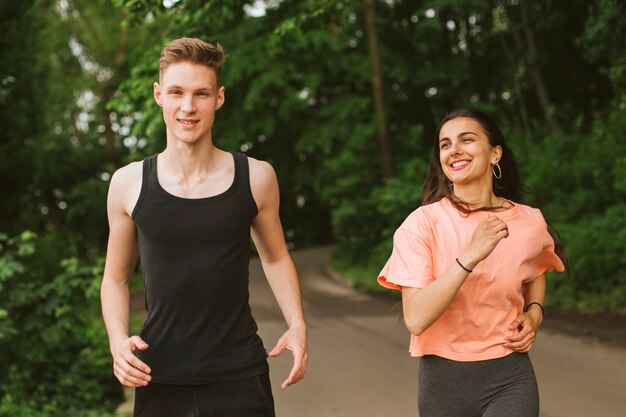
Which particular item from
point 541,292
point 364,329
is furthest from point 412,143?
point 541,292

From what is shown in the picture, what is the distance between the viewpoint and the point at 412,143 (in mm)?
21562

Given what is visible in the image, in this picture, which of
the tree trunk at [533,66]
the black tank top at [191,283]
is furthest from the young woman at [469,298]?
the tree trunk at [533,66]

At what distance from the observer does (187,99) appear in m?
2.76

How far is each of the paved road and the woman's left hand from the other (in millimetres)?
4036

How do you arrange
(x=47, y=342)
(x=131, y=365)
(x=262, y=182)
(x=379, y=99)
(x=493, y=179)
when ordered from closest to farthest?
(x=131, y=365), (x=262, y=182), (x=493, y=179), (x=47, y=342), (x=379, y=99)

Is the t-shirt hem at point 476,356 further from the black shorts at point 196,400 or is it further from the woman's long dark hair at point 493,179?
the black shorts at point 196,400

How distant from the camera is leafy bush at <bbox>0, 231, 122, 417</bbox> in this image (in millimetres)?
7266

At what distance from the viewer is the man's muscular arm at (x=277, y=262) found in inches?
112

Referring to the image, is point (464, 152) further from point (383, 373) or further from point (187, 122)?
point (383, 373)

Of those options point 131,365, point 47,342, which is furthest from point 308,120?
point 131,365

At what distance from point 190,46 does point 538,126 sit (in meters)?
19.0

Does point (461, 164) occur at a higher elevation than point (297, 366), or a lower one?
higher

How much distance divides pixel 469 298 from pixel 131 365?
1225 mm

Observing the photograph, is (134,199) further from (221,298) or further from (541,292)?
(541,292)
